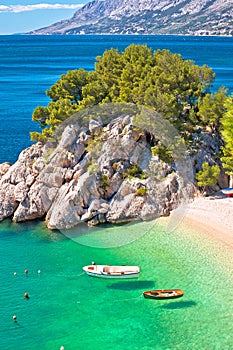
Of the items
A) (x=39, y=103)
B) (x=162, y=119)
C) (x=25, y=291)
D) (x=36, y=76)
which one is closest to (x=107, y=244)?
(x=25, y=291)

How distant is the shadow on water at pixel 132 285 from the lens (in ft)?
111

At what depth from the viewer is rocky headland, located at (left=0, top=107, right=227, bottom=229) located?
44.7 m

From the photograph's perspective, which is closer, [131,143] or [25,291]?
[25,291]

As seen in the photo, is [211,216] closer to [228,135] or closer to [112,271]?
[228,135]

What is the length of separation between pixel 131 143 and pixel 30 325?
22450mm

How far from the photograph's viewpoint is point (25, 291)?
34.2 meters

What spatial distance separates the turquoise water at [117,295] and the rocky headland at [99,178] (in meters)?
3.20

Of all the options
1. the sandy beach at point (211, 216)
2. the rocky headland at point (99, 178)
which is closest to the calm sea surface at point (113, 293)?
the sandy beach at point (211, 216)

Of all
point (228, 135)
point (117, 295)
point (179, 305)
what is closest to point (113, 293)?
point (117, 295)

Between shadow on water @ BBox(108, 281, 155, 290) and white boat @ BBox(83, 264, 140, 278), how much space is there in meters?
0.55

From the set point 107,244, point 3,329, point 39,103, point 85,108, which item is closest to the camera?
point 3,329

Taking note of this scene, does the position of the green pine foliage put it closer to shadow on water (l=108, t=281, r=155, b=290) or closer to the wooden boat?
shadow on water (l=108, t=281, r=155, b=290)

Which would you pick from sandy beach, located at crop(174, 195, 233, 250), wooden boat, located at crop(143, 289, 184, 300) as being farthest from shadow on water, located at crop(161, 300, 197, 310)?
sandy beach, located at crop(174, 195, 233, 250)

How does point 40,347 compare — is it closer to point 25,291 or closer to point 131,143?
point 25,291
